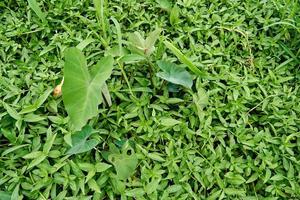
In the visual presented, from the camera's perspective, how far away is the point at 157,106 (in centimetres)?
178

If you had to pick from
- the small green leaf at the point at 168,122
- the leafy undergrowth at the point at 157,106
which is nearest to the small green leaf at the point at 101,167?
the leafy undergrowth at the point at 157,106

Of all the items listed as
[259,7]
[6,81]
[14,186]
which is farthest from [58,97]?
[259,7]

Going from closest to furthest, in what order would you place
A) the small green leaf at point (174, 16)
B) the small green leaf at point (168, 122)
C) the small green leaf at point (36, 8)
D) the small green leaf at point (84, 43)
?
the small green leaf at point (168, 122)
the small green leaf at point (84, 43)
the small green leaf at point (36, 8)
the small green leaf at point (174, 16)

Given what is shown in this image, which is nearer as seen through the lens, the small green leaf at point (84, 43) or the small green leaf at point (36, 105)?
the small green leaf at point (36, 105)

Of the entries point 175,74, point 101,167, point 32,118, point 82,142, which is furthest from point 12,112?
point 175,74

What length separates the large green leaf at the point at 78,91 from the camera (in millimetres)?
1498

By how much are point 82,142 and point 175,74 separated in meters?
0.48

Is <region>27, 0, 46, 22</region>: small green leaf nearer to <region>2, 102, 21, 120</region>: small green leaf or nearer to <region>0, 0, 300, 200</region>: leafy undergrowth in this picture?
<region>0, 0, 300, 200</region>: leafy undergrowth

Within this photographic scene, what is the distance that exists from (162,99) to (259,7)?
2.67 ft

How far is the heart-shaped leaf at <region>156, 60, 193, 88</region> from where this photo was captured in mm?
1791

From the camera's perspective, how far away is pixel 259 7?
224 cm

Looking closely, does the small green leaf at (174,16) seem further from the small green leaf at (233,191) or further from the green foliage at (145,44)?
the small green leaf at (233,191)

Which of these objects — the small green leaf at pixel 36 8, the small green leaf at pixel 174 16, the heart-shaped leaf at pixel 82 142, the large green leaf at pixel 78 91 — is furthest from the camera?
the small green leaf at pixel 174 16

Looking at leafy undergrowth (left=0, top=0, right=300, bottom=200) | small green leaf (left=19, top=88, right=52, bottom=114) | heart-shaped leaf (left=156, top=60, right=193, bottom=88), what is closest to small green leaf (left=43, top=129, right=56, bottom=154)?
leafy undergrowth (left=0, top=0, right=300, bottom=200)
